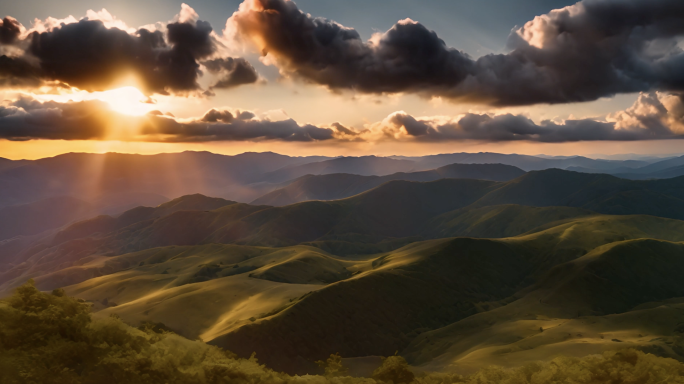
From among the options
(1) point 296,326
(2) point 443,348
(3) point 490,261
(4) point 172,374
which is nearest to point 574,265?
(3) point 490,261

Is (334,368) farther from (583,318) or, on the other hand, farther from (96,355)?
(583,318)

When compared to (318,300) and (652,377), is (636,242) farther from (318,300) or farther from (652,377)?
(652,377)

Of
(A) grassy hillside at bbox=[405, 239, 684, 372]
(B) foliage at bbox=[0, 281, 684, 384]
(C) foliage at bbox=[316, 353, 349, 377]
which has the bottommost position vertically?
(A) grassy hillside at bbox=[405, 239, 684, 372]

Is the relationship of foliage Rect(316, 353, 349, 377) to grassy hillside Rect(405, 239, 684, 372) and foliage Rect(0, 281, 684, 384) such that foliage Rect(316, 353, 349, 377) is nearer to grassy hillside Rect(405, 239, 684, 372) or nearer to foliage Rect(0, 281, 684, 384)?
foliage Rect(0, 281, 684, 384)

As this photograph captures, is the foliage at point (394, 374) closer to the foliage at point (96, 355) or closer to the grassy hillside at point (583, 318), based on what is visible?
the foliage at point (96, 355)

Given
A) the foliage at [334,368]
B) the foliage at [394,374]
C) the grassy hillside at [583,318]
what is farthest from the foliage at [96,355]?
the grassy hillside at [583,318]

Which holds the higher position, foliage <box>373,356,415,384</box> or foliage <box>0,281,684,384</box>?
foliage <box>0,281,684,384</box>

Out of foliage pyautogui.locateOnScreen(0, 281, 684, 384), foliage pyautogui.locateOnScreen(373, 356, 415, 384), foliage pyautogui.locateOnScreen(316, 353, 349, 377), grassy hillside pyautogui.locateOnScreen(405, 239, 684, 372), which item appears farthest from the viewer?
grassy hillside pyautogui.locateOnScreen(405, 239, 684, 372)

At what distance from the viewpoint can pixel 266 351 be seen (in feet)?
275

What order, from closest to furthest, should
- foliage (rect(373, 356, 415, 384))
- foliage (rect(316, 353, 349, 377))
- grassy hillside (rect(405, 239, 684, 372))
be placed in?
foliage (rect(316, 353, 349, 377)), foliage (rect(373, 356, 415, 384)), grassy hillside (rect(405, 239, 684, 372))

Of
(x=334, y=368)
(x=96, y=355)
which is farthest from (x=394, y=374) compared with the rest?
(x=96, y=355)

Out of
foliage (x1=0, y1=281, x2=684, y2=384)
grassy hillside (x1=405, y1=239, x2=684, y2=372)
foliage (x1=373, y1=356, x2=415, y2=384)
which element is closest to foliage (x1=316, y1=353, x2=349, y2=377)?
foliage (x1=0, y1=281, x2=684, y2=384)

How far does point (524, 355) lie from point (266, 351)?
151 feet

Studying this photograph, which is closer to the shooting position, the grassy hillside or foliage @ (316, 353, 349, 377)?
foliage @ (316, 353, 349, 377)
